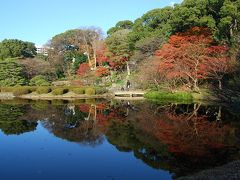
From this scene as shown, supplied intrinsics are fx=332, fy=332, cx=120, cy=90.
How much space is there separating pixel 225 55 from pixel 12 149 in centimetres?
2357

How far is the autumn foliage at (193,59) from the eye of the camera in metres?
31.5

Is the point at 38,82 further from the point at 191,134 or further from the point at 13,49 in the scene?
the point at 191,134

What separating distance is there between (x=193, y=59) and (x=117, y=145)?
21140mm

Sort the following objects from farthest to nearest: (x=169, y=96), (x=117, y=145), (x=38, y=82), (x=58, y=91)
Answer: (x=38, y=82)
(x=58, y=91)
(x=169, y=96)
(x=117, y=145)

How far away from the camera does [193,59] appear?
3341cm

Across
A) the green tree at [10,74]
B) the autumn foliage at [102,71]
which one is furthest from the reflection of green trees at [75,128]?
the autumn foliage at [102,71]

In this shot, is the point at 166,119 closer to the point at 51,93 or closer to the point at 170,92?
the point at 170,92

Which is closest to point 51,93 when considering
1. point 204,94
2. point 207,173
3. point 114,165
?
point 204,94

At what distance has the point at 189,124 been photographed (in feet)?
63.3

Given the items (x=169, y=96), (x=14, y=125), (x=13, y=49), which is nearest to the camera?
(x=14, y=125)

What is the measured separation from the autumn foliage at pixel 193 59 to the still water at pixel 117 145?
8720 millimetres

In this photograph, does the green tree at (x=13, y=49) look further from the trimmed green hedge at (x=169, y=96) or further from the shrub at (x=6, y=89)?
the trimmed green hedge at (x=169, y=96)

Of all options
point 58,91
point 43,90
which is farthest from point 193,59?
point 43,90

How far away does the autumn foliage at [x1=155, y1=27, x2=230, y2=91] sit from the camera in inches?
1240
